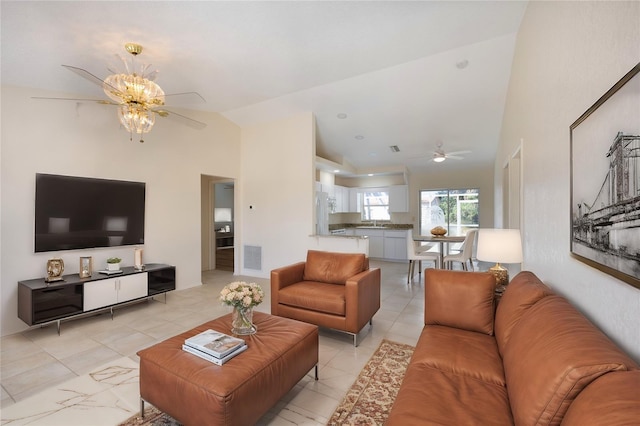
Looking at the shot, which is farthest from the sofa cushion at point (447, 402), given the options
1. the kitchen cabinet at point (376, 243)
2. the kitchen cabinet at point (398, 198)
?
the kitchen cabinet at point (398, 198)

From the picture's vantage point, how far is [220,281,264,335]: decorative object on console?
204 centimetres

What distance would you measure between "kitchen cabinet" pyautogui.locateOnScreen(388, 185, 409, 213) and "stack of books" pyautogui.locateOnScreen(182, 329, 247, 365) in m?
6.68

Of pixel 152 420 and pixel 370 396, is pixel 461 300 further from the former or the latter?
pixel 152 420

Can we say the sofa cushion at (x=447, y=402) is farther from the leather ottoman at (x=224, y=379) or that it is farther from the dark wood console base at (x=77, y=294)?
the dark wood console base at (x=77, y=294)

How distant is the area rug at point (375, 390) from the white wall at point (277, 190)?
282cm

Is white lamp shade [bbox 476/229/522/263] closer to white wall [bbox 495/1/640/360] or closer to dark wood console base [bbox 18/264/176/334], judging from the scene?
white wall [bbox 495/1/640/360]

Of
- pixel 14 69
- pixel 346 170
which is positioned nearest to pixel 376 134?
pixel 346 170

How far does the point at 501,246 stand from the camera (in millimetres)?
2482

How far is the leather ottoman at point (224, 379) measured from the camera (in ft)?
4.81

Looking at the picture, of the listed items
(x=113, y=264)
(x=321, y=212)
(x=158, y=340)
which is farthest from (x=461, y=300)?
(x=321, y=212)

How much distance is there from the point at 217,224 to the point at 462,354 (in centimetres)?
656

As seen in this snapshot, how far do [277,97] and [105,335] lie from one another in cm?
404

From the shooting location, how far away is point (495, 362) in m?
1.67

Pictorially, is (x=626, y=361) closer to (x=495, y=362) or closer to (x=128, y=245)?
(x=495, y=362)
